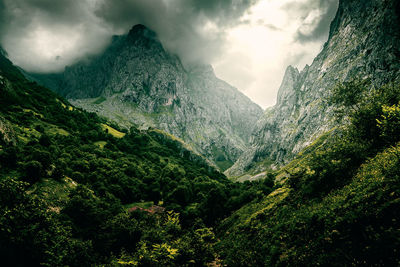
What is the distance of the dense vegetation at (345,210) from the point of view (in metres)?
13.8

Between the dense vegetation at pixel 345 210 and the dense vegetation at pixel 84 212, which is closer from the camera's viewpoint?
the dense vegetation at pixel 345 210

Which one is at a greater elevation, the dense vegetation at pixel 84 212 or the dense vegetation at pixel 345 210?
the dense vegetation at pixel 84 212

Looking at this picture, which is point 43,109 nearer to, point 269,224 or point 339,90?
point 269,224

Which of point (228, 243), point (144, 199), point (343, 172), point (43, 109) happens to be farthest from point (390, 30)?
point (43, 109)

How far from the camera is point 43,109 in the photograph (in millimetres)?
122375

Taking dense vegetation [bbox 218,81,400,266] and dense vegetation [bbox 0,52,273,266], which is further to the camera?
dense vegetation [bbox 0,52,273,266]

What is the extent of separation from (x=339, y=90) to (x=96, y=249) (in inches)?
3535

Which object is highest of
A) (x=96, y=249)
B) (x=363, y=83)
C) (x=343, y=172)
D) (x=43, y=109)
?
(x=43, y=109)

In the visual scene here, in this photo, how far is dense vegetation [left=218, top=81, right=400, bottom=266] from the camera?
13781 millimetres

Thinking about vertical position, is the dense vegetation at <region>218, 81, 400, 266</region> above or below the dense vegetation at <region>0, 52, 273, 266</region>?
below

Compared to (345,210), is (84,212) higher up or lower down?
higher up

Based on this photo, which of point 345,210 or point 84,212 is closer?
point 345,210

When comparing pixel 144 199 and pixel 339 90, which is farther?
pixel 144 199

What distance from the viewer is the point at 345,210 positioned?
58.4ft
